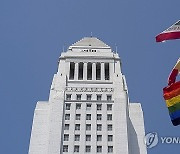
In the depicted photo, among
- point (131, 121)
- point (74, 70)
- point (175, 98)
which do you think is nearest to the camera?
point (175, 98)

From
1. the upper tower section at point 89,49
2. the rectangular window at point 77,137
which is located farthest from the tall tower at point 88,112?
the upper tower section at point 89,49

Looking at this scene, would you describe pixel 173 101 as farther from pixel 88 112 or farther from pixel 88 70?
pixel 88 70

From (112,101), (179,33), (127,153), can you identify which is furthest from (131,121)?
(179,33)

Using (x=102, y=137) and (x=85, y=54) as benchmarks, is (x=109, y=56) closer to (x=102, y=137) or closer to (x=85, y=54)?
(x=85, y=54)

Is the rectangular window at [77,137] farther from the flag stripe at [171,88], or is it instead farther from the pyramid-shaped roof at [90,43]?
the flag stripe at [171,88]

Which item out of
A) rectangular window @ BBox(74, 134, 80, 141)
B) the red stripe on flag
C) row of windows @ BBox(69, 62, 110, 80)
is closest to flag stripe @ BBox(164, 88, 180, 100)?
the red stripe on flag

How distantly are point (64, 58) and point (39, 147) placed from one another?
1744 cm

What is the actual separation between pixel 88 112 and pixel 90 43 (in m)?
18.0

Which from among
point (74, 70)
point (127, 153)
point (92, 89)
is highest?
point (74, 70)

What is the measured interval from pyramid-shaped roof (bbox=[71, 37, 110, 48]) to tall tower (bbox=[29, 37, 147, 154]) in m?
3.07

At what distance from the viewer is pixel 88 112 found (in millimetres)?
64312

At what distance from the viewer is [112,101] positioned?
2576 inches

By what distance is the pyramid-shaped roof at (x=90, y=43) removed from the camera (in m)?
78.1

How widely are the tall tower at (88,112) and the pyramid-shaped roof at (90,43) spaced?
10.1 feet
